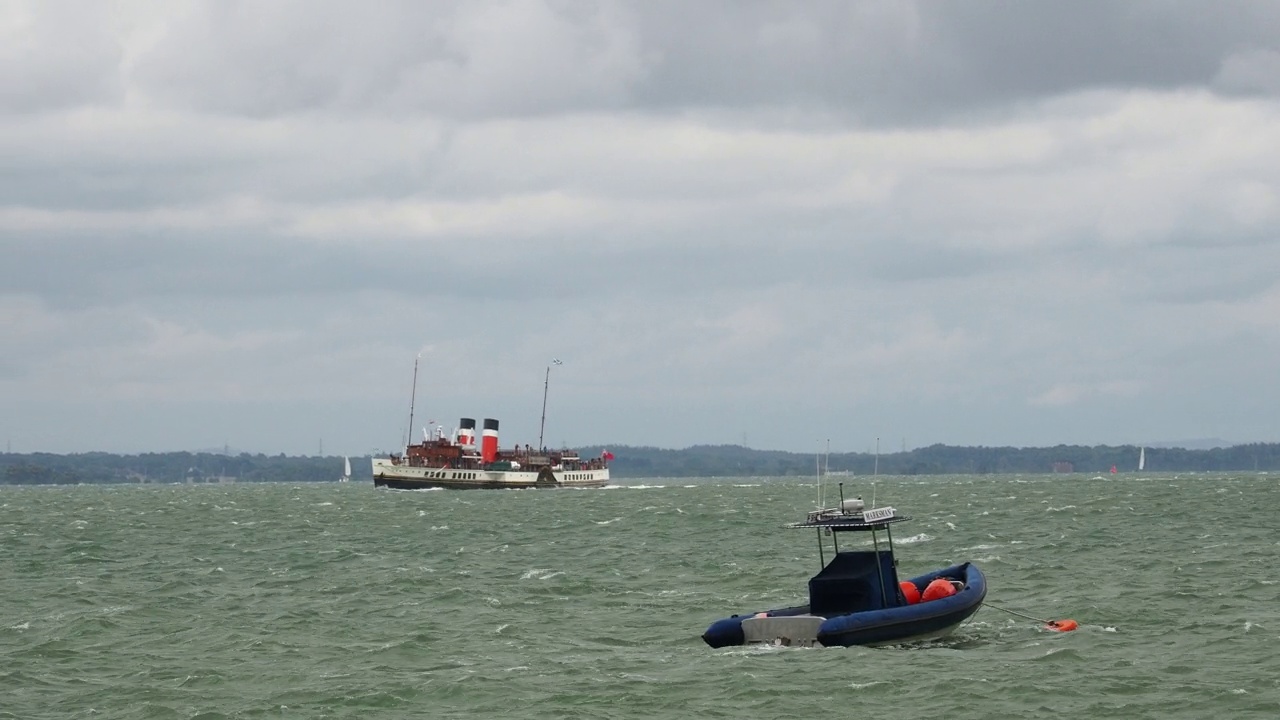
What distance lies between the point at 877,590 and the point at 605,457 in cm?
12828

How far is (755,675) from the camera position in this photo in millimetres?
29156

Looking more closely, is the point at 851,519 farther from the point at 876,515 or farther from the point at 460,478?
the point at 460,478

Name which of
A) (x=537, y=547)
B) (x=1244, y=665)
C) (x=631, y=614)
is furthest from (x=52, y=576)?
(x=1244, y=665)

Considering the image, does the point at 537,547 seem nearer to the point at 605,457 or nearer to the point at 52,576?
the point at 52,576

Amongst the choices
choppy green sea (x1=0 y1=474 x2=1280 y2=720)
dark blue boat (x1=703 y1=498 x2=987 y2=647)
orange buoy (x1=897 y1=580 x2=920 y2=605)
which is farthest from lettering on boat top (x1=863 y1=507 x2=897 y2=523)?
choppy green sea (x1=0 y1=474 x2=1280 y2=720)

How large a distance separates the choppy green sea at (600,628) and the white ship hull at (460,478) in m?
73.3

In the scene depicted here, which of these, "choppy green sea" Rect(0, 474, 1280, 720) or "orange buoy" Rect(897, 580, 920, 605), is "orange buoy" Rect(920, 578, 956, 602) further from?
"choppy green sea" Rect(0, 474, 1280, 720)

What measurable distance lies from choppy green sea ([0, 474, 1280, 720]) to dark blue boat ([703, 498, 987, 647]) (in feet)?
1.57

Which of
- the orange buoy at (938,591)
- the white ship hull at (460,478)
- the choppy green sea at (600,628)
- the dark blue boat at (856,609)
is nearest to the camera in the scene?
the choppy green sea at (600,628)

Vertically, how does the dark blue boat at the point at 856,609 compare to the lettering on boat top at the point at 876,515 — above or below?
below

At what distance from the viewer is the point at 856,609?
3312cm

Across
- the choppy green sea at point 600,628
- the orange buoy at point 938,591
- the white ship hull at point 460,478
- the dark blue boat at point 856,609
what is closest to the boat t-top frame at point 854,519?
the dark blue boat at point 856,609

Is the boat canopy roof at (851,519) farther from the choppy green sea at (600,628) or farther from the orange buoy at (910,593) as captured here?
the choppy green sea at (600,628)

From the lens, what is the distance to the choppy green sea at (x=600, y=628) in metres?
27.2
